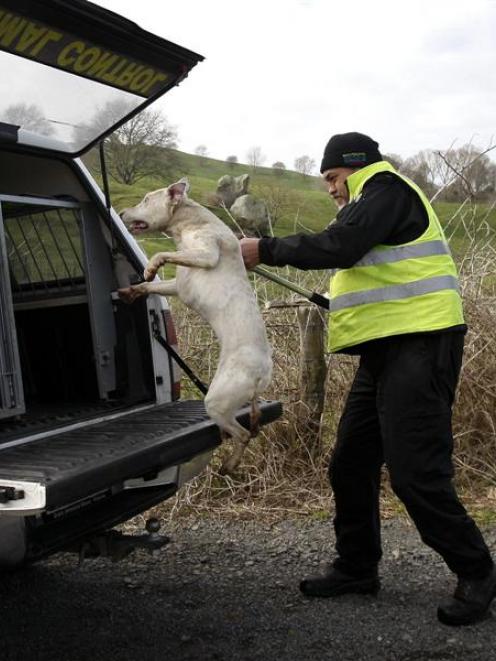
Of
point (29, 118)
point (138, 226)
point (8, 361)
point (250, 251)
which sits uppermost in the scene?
point (29, 118)

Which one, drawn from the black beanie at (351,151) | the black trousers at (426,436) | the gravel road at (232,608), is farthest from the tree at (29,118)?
the gravel road at (232,608)

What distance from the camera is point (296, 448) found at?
5.67 metres

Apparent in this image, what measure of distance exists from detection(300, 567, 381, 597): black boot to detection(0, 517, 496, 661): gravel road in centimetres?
4

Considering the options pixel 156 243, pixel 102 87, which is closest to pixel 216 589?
pixel 102 87

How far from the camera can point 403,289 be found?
3465 mm

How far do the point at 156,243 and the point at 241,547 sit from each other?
3834 millimetres

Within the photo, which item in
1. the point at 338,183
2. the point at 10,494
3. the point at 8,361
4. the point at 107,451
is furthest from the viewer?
the point at 338,183

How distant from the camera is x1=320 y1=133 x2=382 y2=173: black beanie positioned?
144 inches

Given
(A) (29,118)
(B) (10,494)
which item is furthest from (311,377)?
(B) (10,494)

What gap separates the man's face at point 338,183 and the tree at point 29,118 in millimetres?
1354

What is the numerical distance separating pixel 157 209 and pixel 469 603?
2217 mm

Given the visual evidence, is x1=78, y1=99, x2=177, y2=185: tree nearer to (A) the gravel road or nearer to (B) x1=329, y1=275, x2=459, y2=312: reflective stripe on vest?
(B) x1=329, y1=275, x2=459, y2=312: reflective stripe on vest

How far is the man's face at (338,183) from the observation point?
12.2 feet

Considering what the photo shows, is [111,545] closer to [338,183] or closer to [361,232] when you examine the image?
[361,232]
